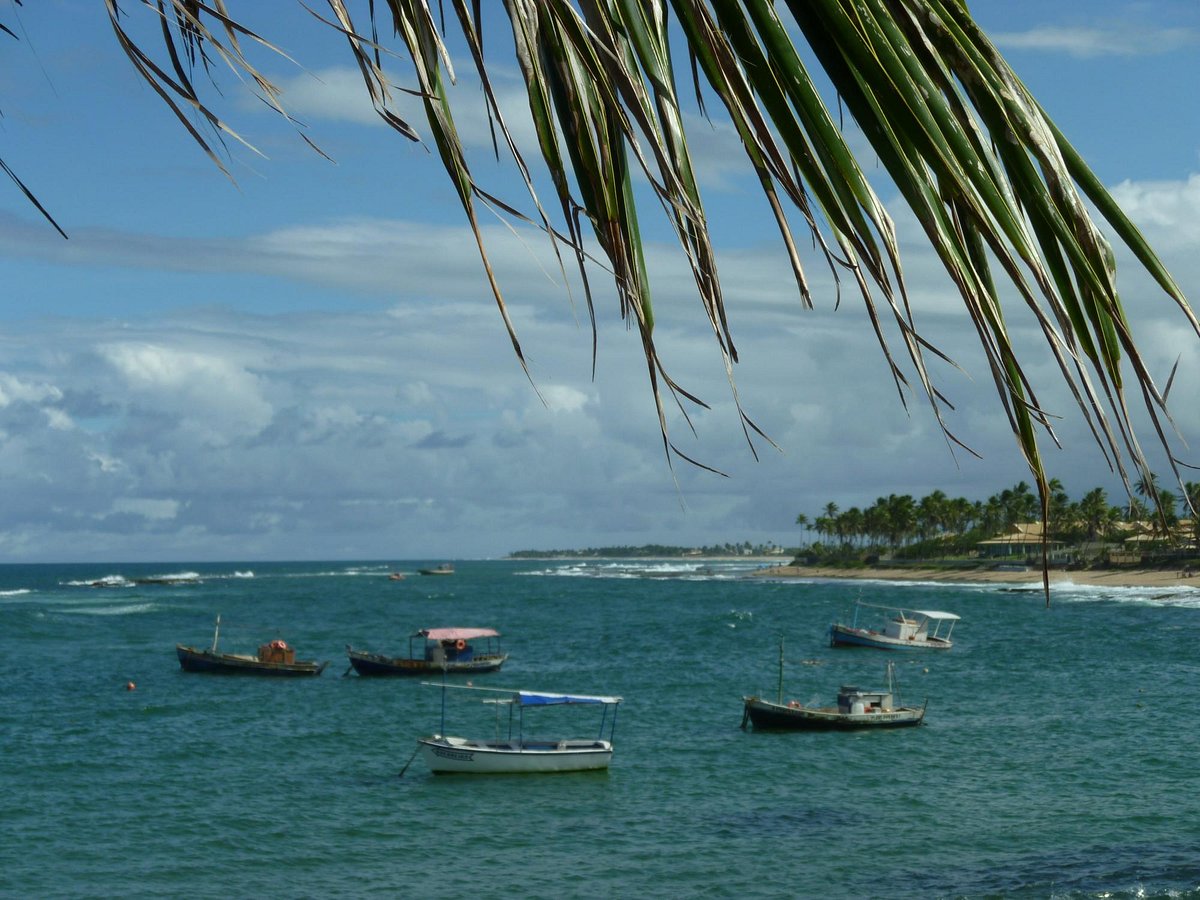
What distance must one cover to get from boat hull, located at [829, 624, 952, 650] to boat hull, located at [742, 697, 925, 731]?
89.2 ft

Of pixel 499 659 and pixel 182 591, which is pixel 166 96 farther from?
pixel 182 591

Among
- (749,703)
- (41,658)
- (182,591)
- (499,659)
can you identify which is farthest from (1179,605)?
(182,591)

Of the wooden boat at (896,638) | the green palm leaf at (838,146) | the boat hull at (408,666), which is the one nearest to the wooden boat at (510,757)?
the boat hull at (408,666)

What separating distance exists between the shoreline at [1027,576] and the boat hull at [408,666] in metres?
45.1

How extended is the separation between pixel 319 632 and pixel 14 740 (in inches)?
1736

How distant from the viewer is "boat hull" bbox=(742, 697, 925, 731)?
36.8 m

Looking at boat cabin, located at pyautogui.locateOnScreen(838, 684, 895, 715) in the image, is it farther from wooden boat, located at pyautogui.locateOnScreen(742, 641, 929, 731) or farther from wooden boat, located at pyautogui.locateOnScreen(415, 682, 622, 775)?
wooden boat, located at pyautogui.locateOnScreen(415, 682, 622, 775)

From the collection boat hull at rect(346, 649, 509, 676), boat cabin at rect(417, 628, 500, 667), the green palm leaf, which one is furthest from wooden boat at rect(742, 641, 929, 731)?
the green palm leaf

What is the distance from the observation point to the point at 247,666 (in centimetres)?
5131

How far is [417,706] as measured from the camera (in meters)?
43.8

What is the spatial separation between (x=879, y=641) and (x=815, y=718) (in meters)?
29.0

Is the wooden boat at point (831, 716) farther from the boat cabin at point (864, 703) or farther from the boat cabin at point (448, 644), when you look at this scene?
the boat cabin at point (448, 644)

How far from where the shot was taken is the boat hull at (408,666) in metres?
51.6

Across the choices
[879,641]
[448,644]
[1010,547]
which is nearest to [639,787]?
[448,644]
